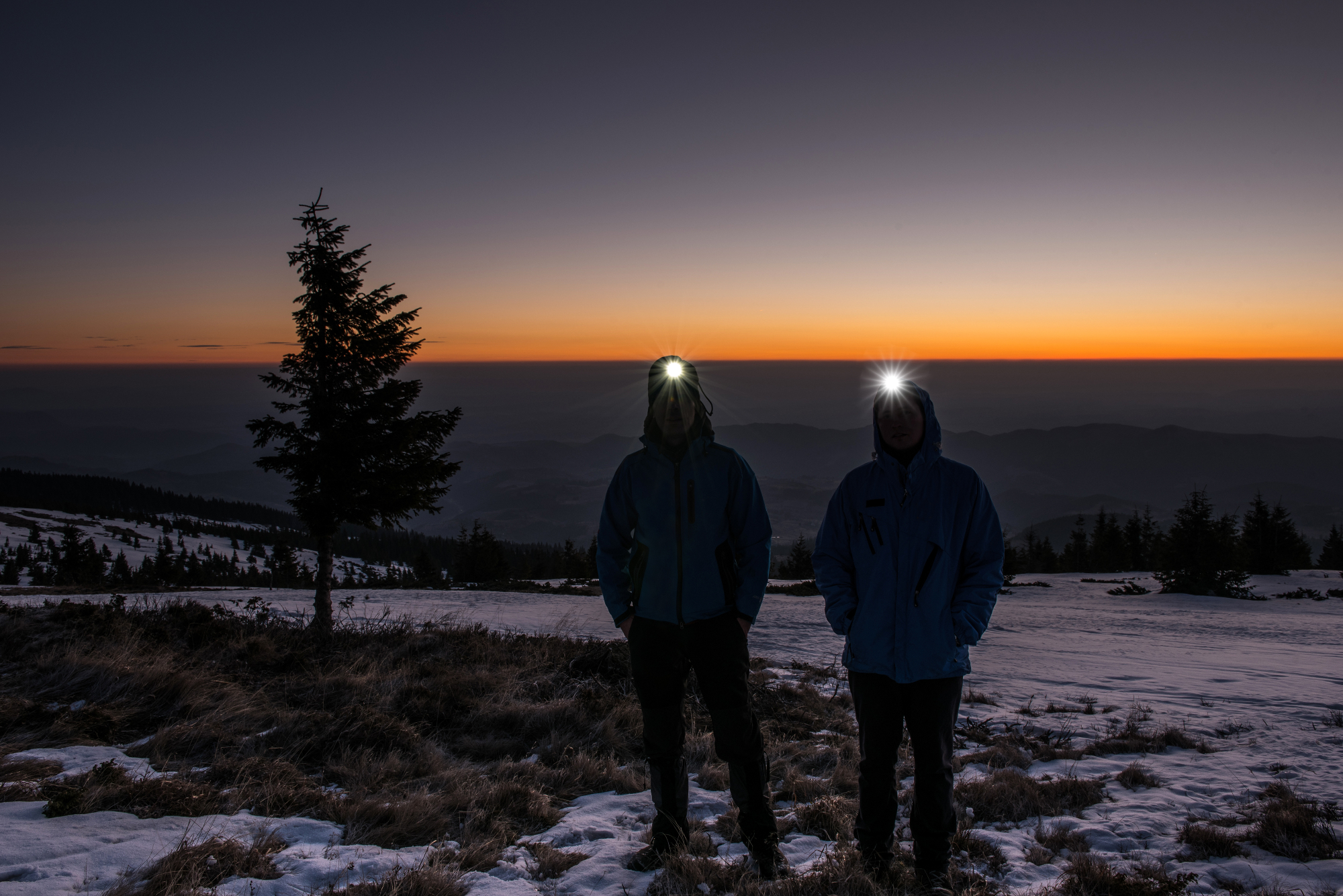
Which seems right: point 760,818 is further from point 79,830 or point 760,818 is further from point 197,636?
point 197,636

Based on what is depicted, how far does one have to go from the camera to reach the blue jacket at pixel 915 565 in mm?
3020

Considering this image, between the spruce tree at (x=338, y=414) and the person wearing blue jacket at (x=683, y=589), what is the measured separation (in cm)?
930

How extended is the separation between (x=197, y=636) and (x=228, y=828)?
565cm

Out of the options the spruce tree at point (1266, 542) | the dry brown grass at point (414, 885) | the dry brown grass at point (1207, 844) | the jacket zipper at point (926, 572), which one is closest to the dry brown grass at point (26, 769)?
the dry brown grass at point (414, 885)

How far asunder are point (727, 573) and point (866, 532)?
0.78 metres

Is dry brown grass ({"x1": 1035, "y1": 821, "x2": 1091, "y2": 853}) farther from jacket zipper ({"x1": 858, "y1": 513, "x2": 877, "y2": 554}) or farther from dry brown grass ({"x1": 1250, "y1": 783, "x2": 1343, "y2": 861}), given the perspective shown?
jacket zipper ({"x1": 858, "y1": 513, "x2": 877, "y2": 554})

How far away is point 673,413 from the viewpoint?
11.6 ft

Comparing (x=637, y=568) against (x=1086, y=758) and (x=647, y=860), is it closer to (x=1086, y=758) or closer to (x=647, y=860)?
(x=647, y=860)

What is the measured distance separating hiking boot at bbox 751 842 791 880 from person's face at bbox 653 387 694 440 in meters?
2.36

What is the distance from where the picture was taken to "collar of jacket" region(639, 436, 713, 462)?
358 centimetres

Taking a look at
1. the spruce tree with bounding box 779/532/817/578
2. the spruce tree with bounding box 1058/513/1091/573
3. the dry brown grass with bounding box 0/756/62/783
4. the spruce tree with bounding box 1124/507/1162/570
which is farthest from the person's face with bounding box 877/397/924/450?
the spruce tree with bounding box 1058/513/1091/573

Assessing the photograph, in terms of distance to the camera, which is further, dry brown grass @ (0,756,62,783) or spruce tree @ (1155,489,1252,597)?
spruce tree @ (1155,489,1252,597)

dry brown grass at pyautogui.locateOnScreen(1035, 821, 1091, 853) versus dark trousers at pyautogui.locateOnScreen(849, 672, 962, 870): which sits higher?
dark trousers at pyautogui.locateOnScreen(849, 672, 962, 870)

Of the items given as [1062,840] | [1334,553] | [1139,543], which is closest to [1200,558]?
[1139,543]
